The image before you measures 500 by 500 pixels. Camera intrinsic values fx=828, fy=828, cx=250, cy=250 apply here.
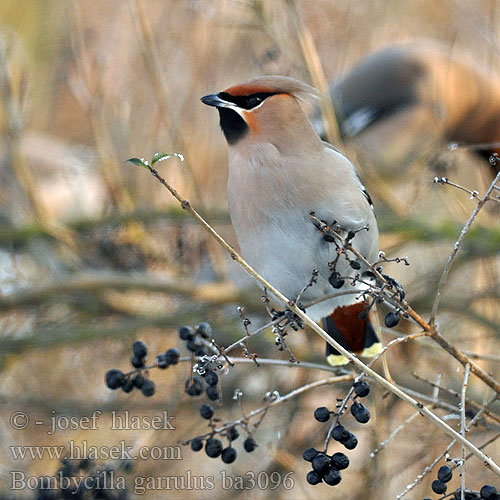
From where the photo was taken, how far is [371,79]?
15.9 ft

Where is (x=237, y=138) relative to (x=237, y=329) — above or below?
above

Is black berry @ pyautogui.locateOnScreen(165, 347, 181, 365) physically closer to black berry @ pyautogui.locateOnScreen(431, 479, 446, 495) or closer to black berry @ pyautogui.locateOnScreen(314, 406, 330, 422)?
black berry @ pyautogui.locateOnScreen(314, 406, 330, 422)

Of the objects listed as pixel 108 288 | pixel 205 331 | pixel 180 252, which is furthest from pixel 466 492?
pixel 180 252

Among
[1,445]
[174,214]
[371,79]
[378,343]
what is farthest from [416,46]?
[1,445]

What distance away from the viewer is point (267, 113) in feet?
8.07

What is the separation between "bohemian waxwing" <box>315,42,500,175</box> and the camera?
4.59 m

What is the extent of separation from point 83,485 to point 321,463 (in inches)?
42.3

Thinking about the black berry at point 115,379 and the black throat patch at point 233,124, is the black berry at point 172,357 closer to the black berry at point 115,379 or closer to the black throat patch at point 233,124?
the black berry at point 115,379

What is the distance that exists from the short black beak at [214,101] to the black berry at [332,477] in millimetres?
1080

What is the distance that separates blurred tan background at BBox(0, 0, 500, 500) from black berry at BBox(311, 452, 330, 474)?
3.17 ft

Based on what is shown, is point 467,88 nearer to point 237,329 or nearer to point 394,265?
point 394,265

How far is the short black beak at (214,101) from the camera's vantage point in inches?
90.8

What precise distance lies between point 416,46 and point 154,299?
7.05 feet

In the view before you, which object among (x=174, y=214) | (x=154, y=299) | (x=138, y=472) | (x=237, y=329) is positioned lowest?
(x=138, y=472)
